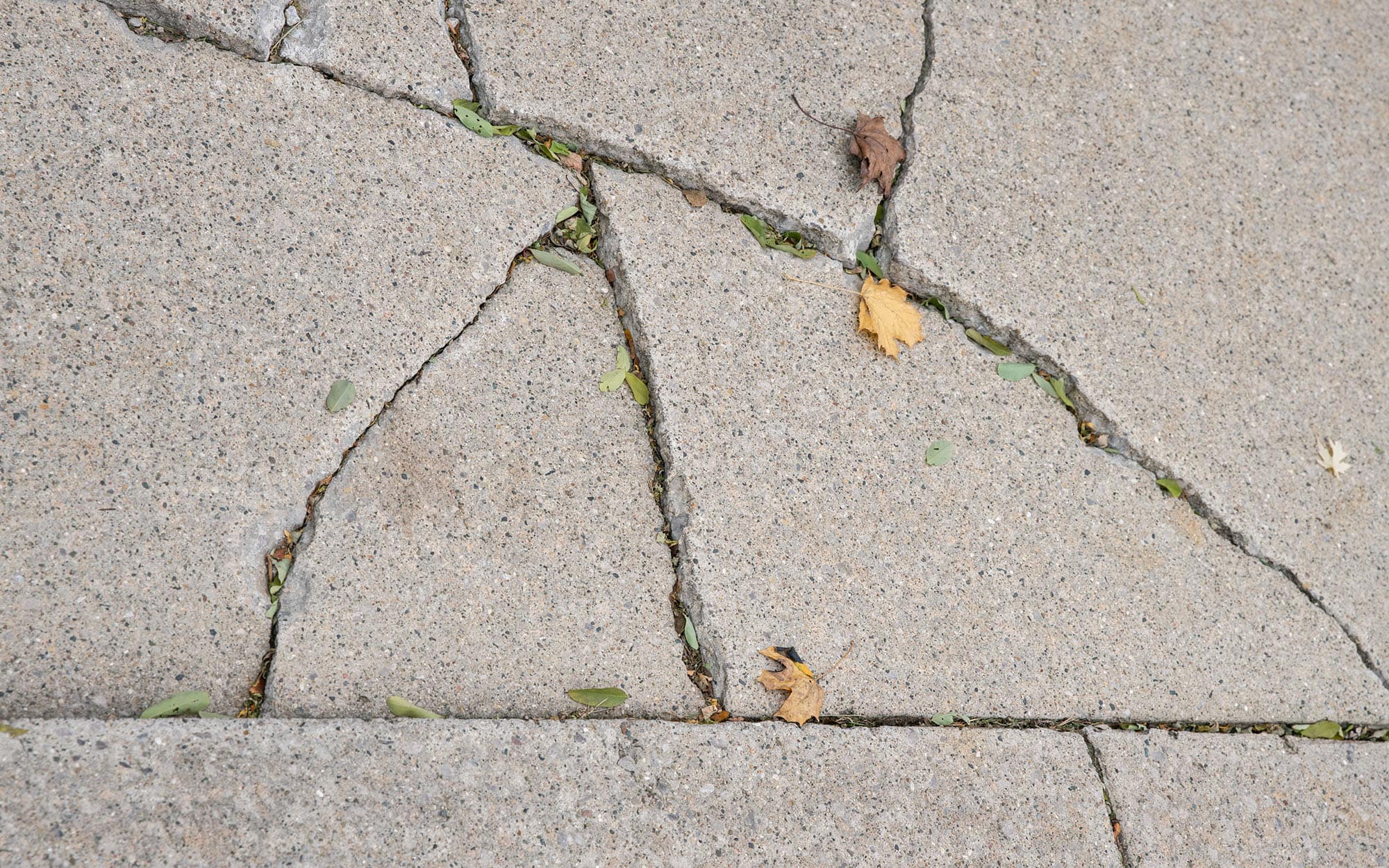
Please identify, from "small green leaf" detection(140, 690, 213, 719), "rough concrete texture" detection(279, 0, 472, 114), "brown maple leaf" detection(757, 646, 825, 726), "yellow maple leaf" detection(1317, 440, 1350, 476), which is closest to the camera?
"small green leaf" detection(140, 690, 213, 719)

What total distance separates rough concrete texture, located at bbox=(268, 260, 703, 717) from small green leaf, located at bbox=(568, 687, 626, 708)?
0.02 m

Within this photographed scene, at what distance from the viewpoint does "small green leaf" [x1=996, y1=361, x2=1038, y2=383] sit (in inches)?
80.1

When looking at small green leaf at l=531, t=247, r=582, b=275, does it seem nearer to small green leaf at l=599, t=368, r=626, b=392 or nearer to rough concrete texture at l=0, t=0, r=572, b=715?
rough concrete texture at l=0, t=0, r=572, b=715

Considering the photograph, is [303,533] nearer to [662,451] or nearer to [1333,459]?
[662,451]

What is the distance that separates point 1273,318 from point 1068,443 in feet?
2.23

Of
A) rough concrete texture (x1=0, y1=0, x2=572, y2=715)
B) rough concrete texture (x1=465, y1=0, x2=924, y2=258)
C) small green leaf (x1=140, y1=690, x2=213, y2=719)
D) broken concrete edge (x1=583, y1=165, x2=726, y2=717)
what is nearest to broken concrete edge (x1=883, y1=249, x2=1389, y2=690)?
rough concrete texture (x1=465, y1=0, x2=924, y2=258)

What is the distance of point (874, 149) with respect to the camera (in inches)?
78.7

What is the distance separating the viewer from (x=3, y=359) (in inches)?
59.7

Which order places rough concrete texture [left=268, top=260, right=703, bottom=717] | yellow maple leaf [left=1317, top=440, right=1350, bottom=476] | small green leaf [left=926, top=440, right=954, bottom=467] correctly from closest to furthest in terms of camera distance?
rough concrete texture [left=268, top=260, right=703, bottom=717] → small green leaf [left=926, top=440, right=954, bottom=467] → yellow maple leaf [left=1317, top=440, right=1350, bottom=476]

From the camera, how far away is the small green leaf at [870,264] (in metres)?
2.01

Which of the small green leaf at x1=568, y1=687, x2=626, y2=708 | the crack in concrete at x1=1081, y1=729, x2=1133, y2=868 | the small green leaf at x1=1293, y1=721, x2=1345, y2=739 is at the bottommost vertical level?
the small green leaf at x1=568, y1=687, x2=626, y2=708

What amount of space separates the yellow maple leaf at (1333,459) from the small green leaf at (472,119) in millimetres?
1981

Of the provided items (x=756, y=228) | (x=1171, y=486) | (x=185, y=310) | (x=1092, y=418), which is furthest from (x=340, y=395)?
(x=1171, y=486)

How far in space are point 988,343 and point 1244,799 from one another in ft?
3.41
